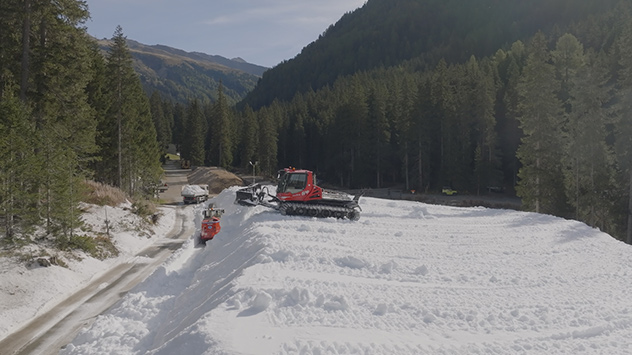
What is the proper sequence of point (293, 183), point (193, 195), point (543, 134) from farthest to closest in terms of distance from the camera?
point (193, 195)
point (543, 134)
point (293, 183)

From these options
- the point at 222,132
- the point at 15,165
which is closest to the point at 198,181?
the point at 222,132

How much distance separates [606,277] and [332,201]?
487 inches

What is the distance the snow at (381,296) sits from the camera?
8258 mm

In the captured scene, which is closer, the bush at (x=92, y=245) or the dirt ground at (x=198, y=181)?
the bush at (x=92, y=245)

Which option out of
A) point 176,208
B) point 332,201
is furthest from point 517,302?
point 176,208

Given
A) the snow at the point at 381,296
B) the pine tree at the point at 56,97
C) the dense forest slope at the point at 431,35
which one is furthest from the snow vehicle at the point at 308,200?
the dense forest slope at the point at 431,35

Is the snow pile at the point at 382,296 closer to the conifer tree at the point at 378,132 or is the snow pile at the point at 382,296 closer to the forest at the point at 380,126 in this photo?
the forest at the point at 380,126

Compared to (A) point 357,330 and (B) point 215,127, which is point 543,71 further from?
(B) point 215,127

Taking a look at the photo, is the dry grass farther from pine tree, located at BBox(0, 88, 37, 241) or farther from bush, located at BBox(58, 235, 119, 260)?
pine tree, located at BBox(0, 88, 37, 241)

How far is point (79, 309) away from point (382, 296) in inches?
430

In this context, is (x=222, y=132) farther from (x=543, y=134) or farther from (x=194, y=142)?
(x=543, y=134)

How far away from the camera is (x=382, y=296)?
10672 millimetres

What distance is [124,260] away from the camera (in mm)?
22750

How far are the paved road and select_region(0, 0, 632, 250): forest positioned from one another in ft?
11.5
